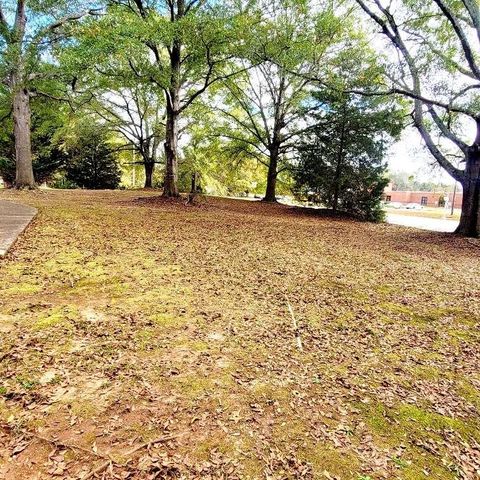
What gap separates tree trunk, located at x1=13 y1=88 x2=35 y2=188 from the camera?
10523 millimetres

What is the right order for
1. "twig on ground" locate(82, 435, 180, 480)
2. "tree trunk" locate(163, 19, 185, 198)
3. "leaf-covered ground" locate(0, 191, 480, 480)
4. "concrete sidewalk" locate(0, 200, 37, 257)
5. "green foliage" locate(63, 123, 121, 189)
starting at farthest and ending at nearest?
"green foliage" locate(63, 123, 121, 189) < "tree trunk" locate(163, 19, 185, 198) < "concrete sidewalk" locate(0, 200, 37, 257) < "leaf-covered ground" locate(0, 191, 480, 480) < "twig on ground" locate(82, 435, 180, 480)

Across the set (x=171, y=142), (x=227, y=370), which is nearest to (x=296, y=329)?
(x=227, y=370)


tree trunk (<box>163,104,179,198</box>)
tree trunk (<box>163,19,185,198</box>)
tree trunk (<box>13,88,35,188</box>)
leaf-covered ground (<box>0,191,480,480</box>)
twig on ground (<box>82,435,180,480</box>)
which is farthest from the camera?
tree trunk (<box>13,88,35,188</box>)

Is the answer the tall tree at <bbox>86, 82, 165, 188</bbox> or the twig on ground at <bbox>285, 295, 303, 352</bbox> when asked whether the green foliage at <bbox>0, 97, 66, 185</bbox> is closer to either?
the tall tree at <bbox>86, 82, 165, 188</bbox>

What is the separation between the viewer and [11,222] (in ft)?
16.0

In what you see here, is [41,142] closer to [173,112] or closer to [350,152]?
[173,112]

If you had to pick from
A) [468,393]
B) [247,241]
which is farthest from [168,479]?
[247,241]

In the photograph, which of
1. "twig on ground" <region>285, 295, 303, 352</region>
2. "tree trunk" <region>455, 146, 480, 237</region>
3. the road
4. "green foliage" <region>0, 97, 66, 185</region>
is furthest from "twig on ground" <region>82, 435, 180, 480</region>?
"green foliage" <region>0, 97, 66, 185</region>

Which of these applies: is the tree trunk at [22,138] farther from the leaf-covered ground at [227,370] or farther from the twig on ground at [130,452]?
the twig on ground at [130,452]

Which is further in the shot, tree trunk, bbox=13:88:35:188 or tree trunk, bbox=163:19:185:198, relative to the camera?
tree trunk, bbox=13:88:35:188

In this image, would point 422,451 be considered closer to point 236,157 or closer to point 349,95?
point 349,95

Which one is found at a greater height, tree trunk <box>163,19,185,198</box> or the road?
tree trunk <box>163,19,185,198</box>

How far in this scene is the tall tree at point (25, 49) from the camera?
28.6 ft

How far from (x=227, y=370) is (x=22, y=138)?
11754mm
